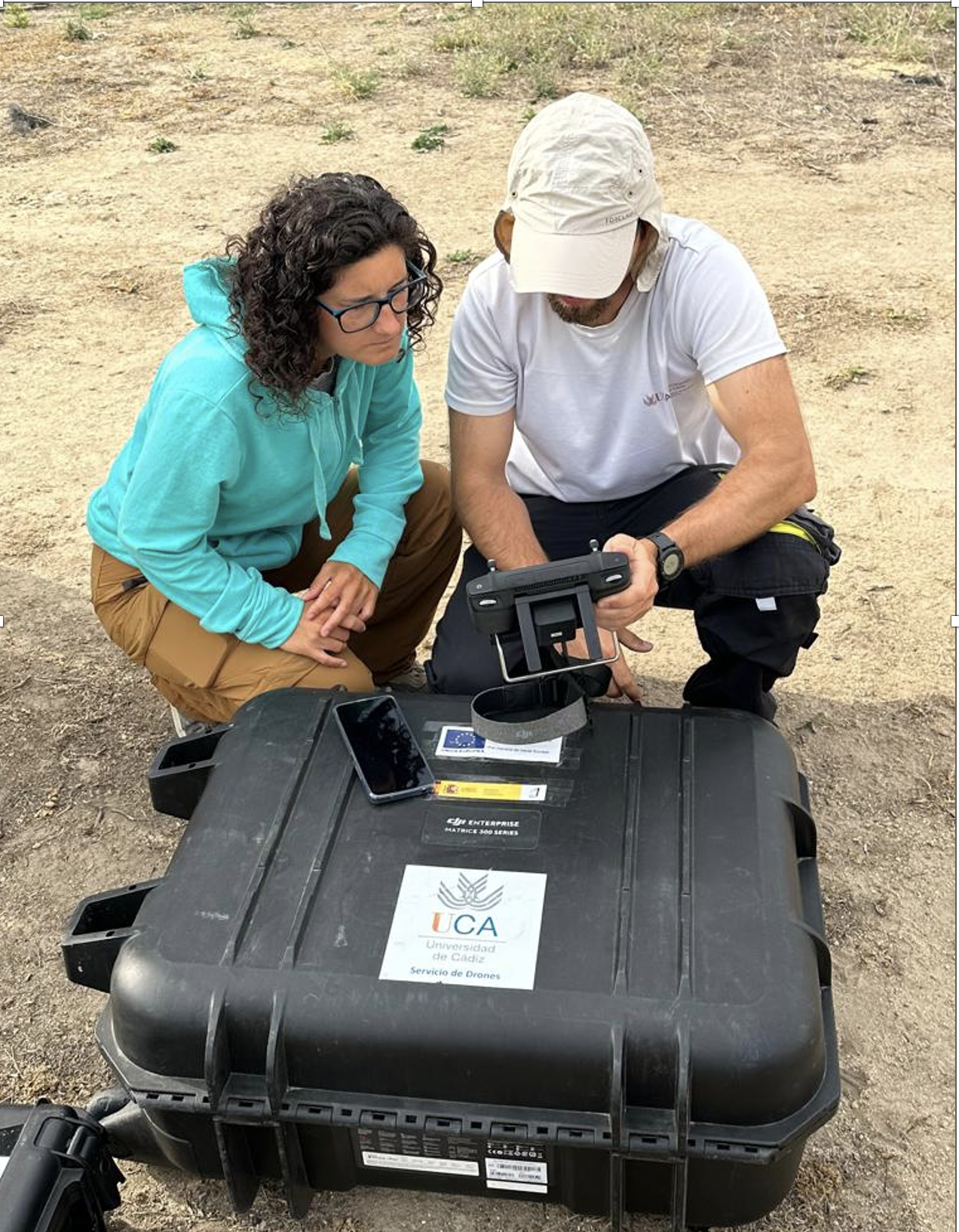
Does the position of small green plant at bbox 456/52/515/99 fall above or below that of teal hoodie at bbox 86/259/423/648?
below

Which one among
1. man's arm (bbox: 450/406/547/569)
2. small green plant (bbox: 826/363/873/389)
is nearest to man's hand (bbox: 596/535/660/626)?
man's arm (bbox: 450/406/547/569)

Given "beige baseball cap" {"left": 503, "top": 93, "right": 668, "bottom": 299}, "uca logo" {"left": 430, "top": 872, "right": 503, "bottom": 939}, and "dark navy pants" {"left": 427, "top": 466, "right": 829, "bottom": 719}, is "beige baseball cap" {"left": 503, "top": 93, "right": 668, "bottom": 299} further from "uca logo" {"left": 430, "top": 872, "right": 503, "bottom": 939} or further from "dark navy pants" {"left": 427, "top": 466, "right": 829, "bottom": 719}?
"uca logo" {"left": 430, "top": 872, "right": 503, "bottom": 939}

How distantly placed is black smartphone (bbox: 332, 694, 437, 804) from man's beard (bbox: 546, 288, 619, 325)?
90 centimetres

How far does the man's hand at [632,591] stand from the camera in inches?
96.1

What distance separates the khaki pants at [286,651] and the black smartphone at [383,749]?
308 millimetres

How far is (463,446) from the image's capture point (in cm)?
293

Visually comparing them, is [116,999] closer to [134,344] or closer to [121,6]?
[134,344]

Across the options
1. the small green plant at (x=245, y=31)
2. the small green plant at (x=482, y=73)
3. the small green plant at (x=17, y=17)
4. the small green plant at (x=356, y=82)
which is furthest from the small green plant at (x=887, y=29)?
the small green plant at (x=17, y=17)

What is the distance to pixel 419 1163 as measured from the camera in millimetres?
2031

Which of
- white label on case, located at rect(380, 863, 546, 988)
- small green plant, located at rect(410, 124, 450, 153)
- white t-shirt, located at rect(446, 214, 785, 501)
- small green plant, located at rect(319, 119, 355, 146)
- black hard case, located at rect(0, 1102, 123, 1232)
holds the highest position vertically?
white t-shirt, located at rect(446, 214, 785, 501)

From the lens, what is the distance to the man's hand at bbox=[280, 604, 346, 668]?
9.05 ft

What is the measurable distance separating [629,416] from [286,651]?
91cm

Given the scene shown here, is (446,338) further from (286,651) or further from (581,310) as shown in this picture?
(286,651)

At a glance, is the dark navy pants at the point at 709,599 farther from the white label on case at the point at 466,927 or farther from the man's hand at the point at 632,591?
the white label on case at the point at 466,927
